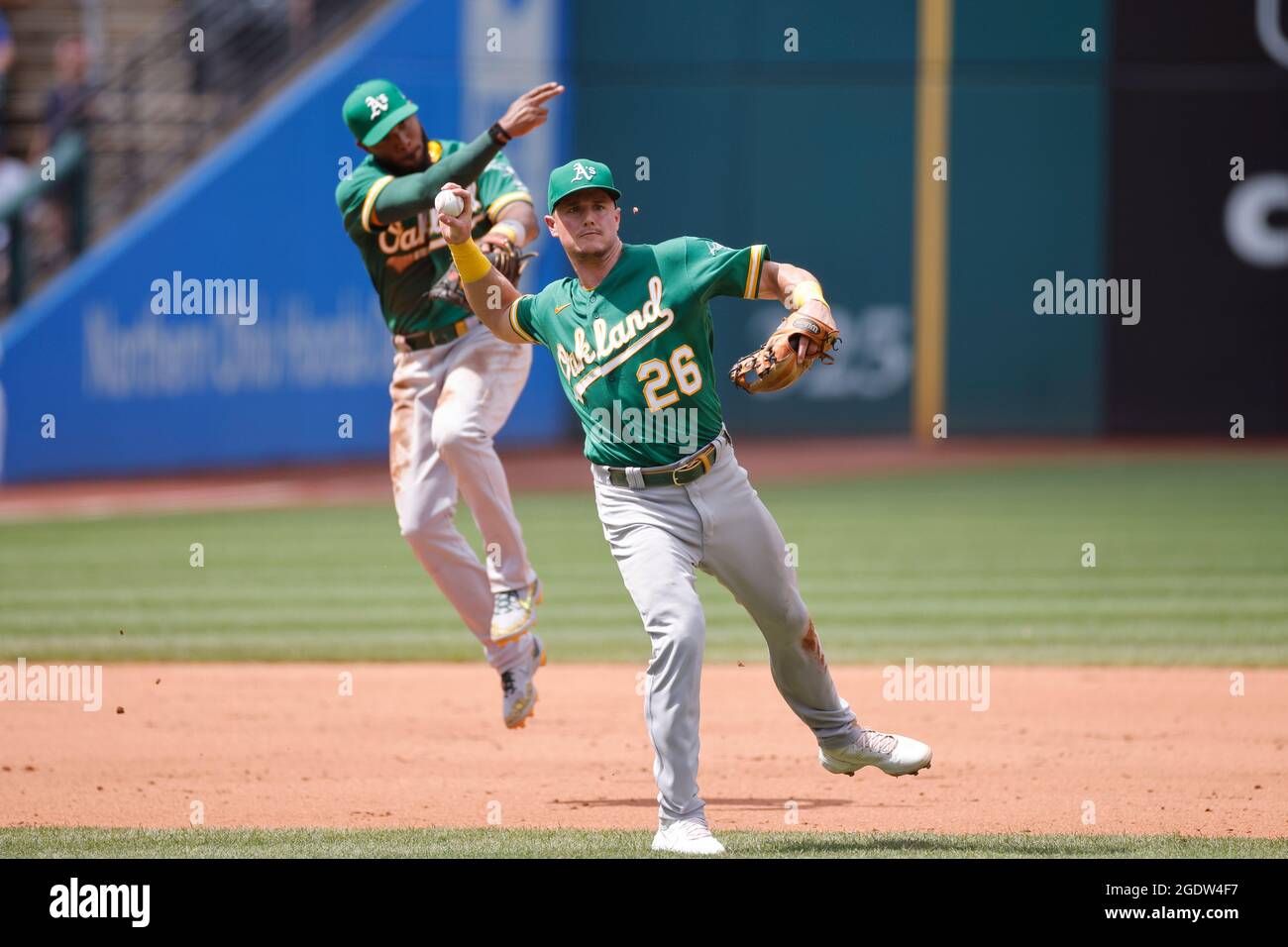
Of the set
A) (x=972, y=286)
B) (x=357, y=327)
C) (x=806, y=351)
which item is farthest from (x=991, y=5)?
(x=806, y=351)

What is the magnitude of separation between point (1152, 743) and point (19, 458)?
13.2 meters

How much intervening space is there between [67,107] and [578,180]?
14257 mm

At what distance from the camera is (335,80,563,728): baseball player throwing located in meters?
7.40

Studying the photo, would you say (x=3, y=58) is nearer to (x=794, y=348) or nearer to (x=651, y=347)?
(x=651, y=347)

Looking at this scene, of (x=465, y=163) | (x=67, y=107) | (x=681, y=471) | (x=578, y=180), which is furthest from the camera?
(x=67, y=107)

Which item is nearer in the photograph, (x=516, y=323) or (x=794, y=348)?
(x=794, y=348)

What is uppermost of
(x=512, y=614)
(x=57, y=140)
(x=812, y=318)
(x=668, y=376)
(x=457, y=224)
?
(x=57, y=140)

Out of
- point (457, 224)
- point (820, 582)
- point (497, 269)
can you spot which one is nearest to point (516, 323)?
point (457, 224)

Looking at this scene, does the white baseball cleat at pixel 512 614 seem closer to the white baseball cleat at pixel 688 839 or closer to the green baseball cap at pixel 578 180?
the white baseball cleat at pixel 688 839

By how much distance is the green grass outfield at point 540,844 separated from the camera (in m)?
5.66

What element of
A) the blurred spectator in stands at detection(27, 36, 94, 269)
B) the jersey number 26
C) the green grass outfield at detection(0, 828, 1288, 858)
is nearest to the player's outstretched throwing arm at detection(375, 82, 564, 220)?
the jersey number 26

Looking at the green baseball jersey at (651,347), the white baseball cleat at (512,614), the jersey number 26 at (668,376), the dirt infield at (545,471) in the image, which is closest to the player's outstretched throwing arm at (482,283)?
the green baseball jersey at (651,347)

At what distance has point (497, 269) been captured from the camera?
21.9ft

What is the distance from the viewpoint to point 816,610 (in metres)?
11.5
